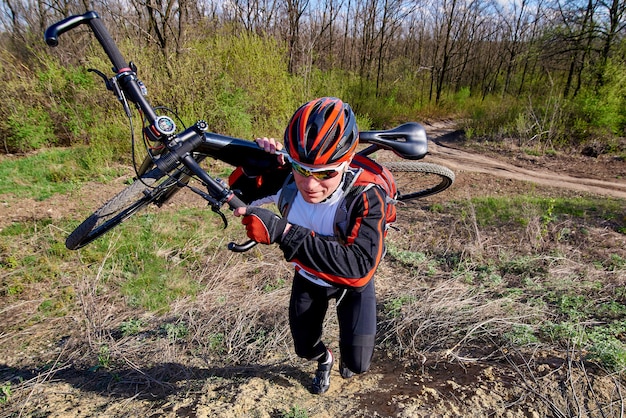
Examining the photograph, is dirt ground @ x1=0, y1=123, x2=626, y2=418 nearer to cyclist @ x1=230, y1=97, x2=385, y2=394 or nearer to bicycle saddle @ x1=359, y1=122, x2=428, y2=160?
cyclist @ x1=230, y1=97, x2=385, y2=394

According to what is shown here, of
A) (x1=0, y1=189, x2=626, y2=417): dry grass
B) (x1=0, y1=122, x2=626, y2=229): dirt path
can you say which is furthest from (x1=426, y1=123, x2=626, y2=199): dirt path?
(x1=0, y1=189, x2=626, y2=417): dry grass

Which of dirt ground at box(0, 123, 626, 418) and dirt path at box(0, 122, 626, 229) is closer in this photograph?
dirt ground at box(0, 123, 626, 418)

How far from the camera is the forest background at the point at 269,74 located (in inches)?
336

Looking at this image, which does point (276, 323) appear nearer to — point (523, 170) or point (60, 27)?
point (60, 27)

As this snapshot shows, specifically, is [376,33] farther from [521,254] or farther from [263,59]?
[521,254]

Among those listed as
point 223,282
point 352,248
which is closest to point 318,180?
point 352,248

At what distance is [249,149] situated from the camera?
2041 millimetres

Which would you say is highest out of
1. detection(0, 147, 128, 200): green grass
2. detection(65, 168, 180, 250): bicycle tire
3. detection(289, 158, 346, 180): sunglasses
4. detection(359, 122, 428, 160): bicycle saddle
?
detection(359, 122, 428, 160): bicycle saddle

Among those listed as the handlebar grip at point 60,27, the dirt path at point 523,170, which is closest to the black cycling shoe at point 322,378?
the handlebar grip at point 60,27

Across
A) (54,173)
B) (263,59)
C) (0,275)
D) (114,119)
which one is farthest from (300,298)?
(263,59)

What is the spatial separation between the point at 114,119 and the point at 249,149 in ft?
26.0

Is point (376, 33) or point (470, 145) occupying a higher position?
point (376, 33)

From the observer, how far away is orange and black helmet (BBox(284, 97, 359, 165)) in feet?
5.18

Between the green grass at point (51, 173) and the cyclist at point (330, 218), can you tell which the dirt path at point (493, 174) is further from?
the cyclist at point (330, 218)
